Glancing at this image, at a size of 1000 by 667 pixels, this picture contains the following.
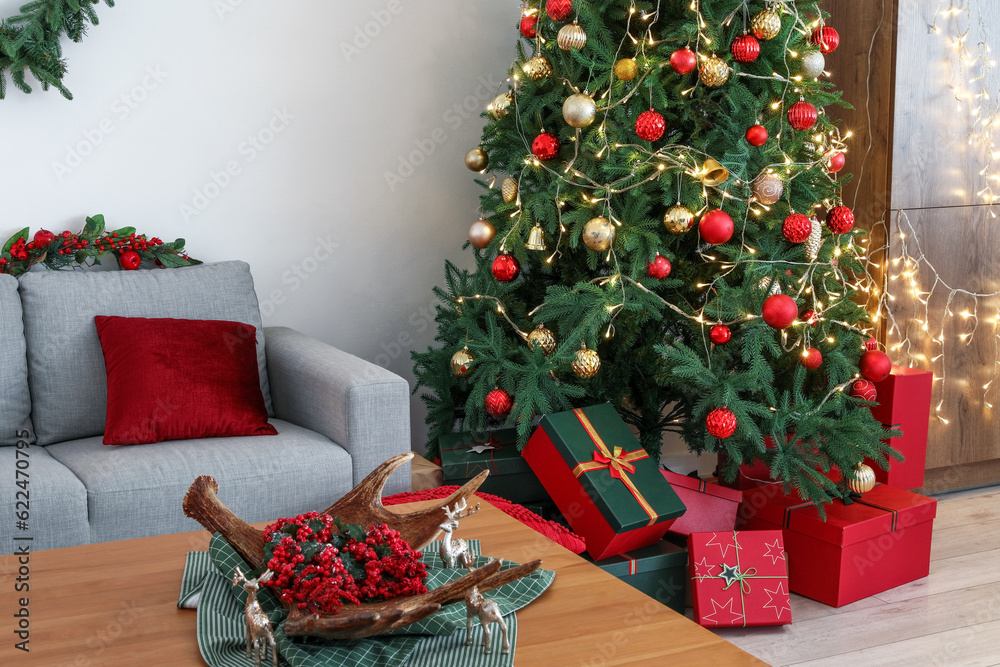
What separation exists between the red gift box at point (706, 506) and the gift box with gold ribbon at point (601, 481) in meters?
0.14

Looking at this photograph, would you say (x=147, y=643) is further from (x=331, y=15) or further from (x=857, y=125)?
(x=857, y=125)

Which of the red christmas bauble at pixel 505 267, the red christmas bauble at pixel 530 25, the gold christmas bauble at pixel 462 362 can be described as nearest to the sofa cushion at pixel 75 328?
the gold christmas bauble at pixel 462 362

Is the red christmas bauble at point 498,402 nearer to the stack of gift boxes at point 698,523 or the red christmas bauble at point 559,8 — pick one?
the stack of gift boxes at point 698,523

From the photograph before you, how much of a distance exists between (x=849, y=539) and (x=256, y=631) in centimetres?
169

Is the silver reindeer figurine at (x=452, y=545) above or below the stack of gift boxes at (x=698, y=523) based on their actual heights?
above

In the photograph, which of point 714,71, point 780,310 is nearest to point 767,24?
point 714,71

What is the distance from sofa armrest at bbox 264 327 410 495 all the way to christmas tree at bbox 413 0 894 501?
27 cm

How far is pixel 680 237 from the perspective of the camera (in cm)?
228

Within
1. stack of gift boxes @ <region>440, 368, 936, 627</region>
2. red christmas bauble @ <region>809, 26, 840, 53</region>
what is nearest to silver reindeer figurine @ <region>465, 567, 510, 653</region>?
stack of gift boxes @ <region>440, 368, 936, 627</region>

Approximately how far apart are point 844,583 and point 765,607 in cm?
32

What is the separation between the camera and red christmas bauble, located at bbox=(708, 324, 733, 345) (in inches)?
84.9

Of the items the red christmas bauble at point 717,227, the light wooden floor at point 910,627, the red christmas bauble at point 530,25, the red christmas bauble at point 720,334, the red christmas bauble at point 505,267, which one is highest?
the red christmas bauble at point 530,25

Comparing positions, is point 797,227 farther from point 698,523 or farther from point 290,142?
point 290,142

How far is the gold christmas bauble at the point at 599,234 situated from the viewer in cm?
214
